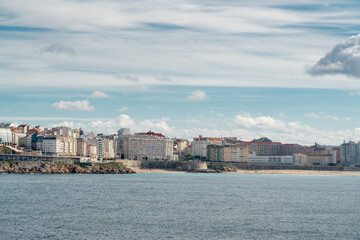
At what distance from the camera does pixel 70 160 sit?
189750mm

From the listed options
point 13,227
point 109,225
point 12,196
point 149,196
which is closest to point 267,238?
point 109,225

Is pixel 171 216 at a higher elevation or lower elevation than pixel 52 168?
lower

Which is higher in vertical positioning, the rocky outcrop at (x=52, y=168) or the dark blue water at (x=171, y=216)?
the rocky outcrop at (x=52, y=168)

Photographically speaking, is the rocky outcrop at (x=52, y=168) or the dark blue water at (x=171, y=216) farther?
the rocky outcrop at (x=52, y=168)

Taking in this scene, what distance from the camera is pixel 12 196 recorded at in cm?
8306

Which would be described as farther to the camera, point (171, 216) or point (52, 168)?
point (52, 168)

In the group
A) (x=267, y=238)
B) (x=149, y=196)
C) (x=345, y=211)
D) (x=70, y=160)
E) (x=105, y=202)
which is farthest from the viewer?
(x=70, y=160)

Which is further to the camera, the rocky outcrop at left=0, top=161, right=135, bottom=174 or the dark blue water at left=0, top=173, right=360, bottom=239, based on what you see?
the rocky outcrop at left=0, top=161, right=135, bottom=174

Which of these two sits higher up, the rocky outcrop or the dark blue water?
the rocky outcrop

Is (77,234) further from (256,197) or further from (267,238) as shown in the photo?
(256,197)

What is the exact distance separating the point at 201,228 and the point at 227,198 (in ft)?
108

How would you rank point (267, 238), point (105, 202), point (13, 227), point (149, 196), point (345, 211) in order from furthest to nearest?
1. point (149, 196)
2. point (105, 202)
3. point (345, 211)
4. point (13, 227)
5. point (267, 238)

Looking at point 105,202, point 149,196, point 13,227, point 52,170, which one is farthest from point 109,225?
point 52,170

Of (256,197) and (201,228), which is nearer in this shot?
(201,228)
